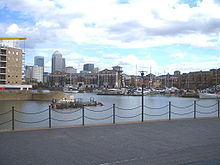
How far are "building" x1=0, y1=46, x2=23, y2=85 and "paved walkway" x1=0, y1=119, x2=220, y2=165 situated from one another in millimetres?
78357

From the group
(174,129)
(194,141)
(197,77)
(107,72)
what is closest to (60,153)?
(194,141)

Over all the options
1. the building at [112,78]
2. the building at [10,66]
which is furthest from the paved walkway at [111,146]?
the building at [112,78]

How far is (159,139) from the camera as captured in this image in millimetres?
9109

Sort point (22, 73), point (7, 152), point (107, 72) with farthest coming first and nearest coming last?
point (107, 72) → point (22, 73) → point (7, 152)

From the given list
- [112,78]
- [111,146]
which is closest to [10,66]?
[111,146]

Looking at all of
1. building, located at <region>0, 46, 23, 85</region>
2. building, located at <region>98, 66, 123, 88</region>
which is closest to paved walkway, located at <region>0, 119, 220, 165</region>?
building, located at <region>0, 46, 23, 85</region>

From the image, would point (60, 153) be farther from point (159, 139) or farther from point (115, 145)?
point (159, 139)

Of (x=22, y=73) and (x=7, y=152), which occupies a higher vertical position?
(x=22, y=73)

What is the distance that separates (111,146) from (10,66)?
83003 millimetres

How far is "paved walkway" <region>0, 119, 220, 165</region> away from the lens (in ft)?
21.0

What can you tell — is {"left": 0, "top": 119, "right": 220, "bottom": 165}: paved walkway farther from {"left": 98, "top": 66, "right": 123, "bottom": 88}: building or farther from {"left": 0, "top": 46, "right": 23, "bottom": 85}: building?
{"left": 98, "top": 66, "right": 123, "bottom": 88}: building

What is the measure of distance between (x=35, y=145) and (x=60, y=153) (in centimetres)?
133

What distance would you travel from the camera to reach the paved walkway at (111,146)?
639cm

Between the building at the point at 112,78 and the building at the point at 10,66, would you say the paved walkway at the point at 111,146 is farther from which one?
the building at the point at 112,78
